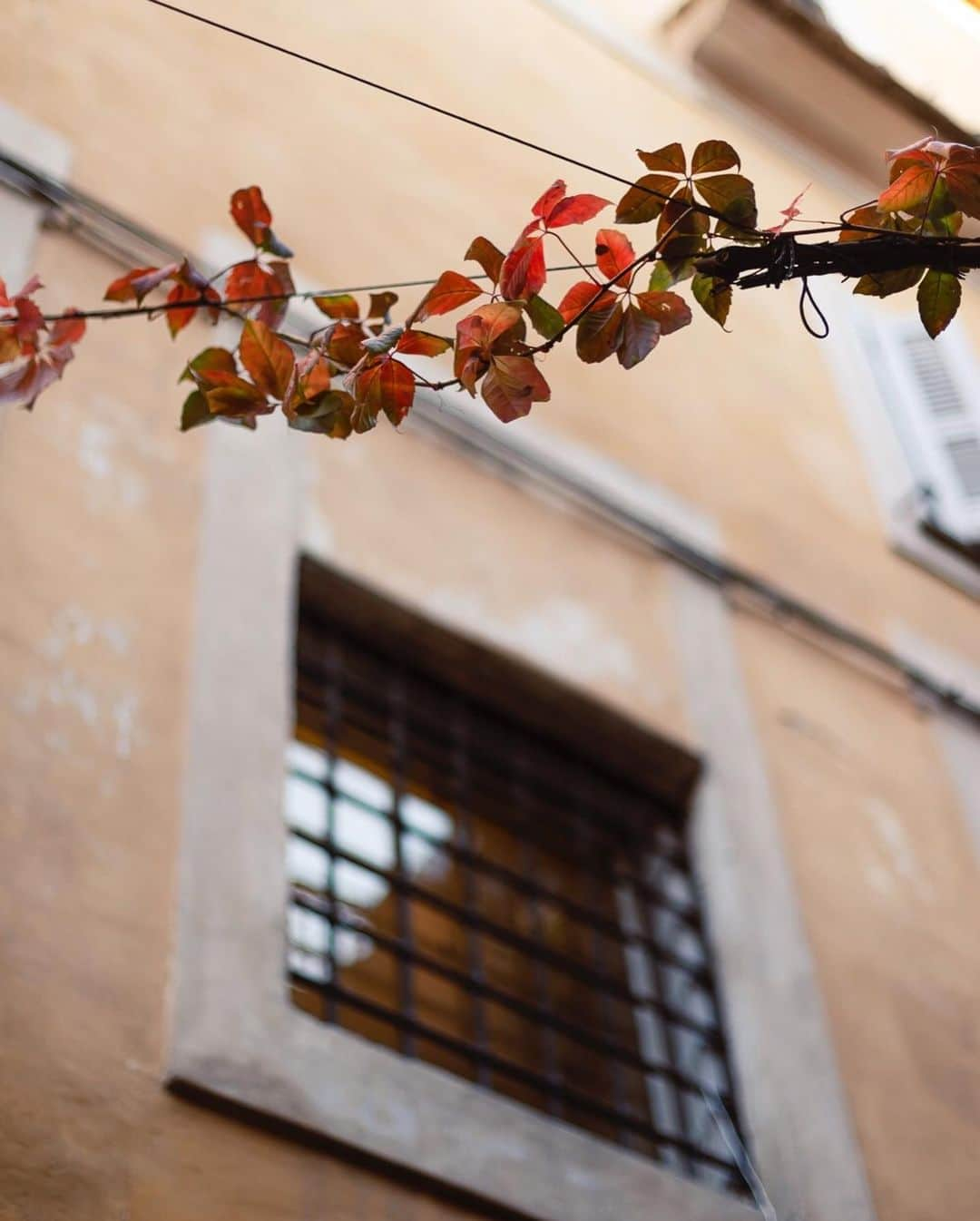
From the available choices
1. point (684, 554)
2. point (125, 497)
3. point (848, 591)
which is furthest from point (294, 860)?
point (848, 591)

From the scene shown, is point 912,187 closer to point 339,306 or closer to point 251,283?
point 339,306

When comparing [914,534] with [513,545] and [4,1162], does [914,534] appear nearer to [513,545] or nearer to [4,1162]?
[513,545]

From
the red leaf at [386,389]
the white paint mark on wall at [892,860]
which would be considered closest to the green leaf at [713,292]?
the red leaf at [386,389]

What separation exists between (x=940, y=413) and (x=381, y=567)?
363cm

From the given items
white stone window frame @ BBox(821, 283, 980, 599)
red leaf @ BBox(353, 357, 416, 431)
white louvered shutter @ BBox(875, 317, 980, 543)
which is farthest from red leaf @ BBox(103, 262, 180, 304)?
white louvered shutter @ BBox(875, 317, 980, 543)

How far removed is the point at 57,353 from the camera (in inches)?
135

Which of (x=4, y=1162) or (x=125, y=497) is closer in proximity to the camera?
(x=4, y=1162)

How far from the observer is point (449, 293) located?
9.93 feet

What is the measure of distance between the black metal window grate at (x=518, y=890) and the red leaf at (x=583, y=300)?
5.82ft

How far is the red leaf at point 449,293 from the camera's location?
2998 millimetres

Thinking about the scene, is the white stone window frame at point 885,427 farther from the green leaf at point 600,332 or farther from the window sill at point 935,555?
the green leaf at point 600,332

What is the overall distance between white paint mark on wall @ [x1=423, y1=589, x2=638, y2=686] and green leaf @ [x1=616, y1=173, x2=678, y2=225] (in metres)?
2.45

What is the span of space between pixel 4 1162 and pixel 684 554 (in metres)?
3.41

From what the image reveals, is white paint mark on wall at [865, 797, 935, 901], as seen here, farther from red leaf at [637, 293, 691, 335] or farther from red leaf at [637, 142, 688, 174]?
red leaf at [637, 142, 688, 174]
